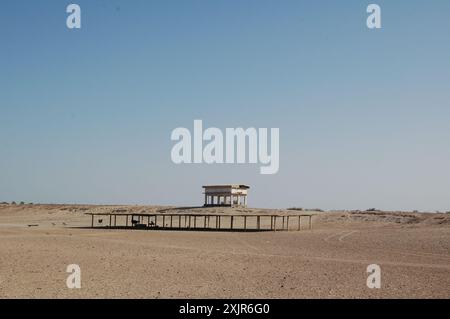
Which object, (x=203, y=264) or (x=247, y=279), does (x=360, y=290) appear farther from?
(x=203, y=264)

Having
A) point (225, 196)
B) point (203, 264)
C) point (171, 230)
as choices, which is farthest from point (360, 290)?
point (225, 196)

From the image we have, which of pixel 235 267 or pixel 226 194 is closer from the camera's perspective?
pixel 235 267

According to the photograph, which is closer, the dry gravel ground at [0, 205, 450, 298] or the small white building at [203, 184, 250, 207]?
the dry gravel ground at [0, 205, 450, 298]

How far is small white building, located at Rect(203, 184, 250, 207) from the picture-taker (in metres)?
66.3

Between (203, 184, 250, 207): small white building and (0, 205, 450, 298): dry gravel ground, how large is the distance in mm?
30890

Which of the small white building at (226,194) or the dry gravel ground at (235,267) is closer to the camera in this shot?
the dry gravel ground at (235,267)

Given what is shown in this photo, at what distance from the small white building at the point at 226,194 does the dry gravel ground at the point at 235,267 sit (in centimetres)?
3089

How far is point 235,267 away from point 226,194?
153 ft

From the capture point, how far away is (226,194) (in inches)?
2613

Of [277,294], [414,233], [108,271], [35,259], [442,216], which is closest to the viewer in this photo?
[277,294]

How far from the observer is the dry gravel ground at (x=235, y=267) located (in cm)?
1452

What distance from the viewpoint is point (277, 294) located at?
14.2 meters
